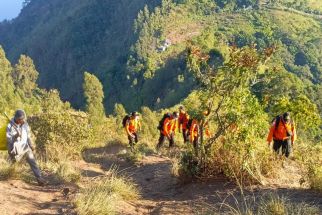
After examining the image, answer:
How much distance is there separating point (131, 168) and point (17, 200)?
535 cm

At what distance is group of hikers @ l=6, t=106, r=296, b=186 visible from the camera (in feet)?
25.1

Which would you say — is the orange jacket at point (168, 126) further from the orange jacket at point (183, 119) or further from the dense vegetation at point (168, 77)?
the dense vegetation at point (168, 77)

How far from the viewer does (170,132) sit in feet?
45.5

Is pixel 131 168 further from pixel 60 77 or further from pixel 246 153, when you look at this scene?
pixel 60 77

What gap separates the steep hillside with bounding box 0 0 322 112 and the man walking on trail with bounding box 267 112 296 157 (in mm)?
60114

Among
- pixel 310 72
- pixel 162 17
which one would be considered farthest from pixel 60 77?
pixel 310 72

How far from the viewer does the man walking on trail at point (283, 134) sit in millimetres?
10508

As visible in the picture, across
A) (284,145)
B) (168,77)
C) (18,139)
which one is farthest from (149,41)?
(18,139)

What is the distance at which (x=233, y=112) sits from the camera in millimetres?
7574

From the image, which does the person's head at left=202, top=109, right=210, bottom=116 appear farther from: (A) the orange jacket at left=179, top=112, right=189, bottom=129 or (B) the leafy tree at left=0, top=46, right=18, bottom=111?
(B) the leafy tree at left=0, top=46, right=18, bottom=111

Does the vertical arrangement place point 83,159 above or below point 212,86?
below

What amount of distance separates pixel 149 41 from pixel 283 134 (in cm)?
10060

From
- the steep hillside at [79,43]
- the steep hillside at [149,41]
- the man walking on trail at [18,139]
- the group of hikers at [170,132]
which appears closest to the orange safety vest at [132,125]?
the group of hikers at [170,132]

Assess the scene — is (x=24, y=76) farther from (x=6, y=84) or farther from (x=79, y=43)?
(x=79, y=43)
